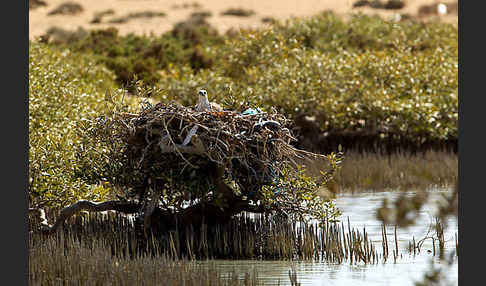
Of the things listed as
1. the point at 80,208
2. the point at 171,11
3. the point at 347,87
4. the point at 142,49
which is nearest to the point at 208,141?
the point at 80,208

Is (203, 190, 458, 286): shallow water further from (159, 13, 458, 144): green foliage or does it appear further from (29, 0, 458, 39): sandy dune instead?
(29, 0, 458, 39): sandy dune

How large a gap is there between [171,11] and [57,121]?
164 ft

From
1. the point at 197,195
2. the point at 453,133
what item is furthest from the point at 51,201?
the point at 453,133

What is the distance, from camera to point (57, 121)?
15.5m

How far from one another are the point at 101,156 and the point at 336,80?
12.9 meters

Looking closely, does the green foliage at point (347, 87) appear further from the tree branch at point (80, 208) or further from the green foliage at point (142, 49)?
the tree branch at point (80, 208)

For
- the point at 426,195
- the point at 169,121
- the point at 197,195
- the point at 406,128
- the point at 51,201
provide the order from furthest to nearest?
the point at 406,128 → the point at 51,201 → the point at 197,195 → the point at 169,121 → the point at 426,195

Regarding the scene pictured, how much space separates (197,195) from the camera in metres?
9.26

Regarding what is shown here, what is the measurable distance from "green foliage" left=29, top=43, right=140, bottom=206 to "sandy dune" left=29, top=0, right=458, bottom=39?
28.9 metres

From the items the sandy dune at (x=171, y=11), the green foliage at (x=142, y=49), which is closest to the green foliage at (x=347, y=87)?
the green foliage at (x=142, y=49)

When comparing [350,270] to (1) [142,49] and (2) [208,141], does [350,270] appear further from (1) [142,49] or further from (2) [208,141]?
(1) [142,49]

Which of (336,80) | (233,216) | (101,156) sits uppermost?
(336,80)

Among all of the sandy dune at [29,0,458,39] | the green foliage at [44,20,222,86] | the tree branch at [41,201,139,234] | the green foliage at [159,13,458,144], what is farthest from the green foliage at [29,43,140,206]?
the sandy dune at [29,0,458,39]
